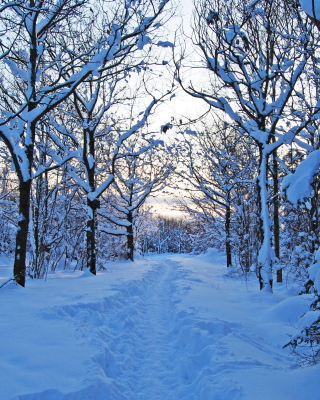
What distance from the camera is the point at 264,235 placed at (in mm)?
7219

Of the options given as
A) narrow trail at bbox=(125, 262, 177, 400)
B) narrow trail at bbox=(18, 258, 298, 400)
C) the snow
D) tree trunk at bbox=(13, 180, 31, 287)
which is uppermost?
the snow

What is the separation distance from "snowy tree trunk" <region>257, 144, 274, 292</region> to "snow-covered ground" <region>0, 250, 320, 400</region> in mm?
916

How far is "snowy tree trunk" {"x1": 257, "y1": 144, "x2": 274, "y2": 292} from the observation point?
700cm

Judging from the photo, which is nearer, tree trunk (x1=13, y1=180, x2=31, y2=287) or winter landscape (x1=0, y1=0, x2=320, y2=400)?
winter landscape (x1=0, y1=0, x2=320, y2=400)

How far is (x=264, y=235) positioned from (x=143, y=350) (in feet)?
14.9

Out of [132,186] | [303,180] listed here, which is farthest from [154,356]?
[132,186]

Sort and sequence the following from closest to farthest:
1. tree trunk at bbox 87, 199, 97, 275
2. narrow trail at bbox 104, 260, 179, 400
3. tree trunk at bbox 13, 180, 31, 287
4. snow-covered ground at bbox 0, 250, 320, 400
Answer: snow-covered ground at bbox 0, 250, 320, 400 → narrow trail at bbox 104, 260, 179, 400 → tree trunk at bbox 13, 180, 31, 287 → tree trunk at bbox 87, 199, 97, 275

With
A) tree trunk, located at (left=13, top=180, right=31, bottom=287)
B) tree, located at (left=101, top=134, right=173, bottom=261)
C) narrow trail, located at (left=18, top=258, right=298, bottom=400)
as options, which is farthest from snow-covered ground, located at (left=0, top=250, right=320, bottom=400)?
tree, located at (left=101, top=134, right=173, bottom=261)

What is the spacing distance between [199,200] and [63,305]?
13.0 metres

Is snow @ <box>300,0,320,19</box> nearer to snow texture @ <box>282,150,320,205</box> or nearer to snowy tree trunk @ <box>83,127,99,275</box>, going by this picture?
snow texture @ <box>282,150,320,205</box>

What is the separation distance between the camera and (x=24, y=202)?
7.17 m

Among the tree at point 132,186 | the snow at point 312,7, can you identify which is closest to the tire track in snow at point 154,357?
the snow at point 312,7

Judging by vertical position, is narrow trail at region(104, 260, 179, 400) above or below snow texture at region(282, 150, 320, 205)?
below

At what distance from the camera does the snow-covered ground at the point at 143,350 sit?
101 inches
